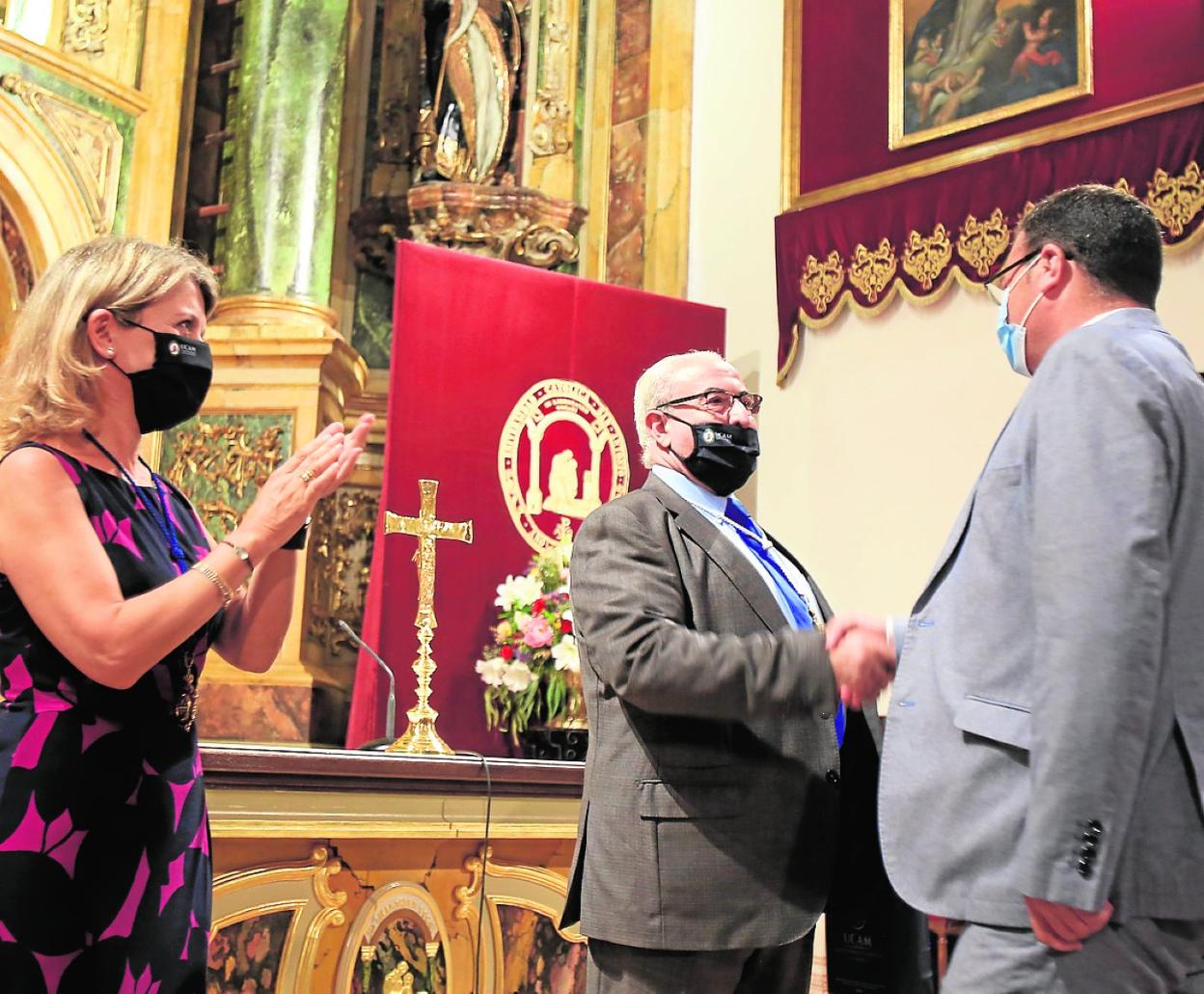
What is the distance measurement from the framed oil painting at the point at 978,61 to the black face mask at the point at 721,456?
325 centimetres

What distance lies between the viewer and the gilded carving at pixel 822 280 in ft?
18.9

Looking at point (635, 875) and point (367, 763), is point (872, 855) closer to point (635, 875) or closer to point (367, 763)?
point (635, 875)

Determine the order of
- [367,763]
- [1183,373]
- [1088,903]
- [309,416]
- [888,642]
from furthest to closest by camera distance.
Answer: [309,416]
[367,763]
[888,642]
[1183,373]
[1088,903]

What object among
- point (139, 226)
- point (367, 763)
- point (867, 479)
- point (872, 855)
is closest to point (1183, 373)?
point (872, 855)

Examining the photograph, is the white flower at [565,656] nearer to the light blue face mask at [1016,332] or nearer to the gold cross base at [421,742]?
the gold cross base at [421,742]

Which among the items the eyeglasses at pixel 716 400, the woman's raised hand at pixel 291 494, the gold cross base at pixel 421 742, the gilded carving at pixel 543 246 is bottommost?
the gold cross base at pixel 421 742

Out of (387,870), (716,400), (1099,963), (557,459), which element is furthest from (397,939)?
(557,459)

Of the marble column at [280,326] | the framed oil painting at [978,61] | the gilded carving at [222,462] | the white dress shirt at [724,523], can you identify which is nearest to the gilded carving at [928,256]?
the framed oil painting at [978,61]

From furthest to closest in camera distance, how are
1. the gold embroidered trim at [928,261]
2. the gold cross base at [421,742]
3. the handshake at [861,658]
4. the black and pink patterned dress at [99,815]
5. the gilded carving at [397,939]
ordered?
the gold embroidered trim at [928,261] < the gold cross base at [421,742] < the gilded carving at [397,939] < the handshake at [861,658] < the black and pink patterned dress at [99,815]

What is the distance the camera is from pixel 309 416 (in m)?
5.34

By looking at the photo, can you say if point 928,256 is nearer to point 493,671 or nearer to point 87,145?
point 493,671

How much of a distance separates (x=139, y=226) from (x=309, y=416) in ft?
4.14

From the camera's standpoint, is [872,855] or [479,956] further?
[479,956]

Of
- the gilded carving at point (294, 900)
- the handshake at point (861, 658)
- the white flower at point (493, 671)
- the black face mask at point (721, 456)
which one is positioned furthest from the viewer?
the white flower at point (493, 671)
